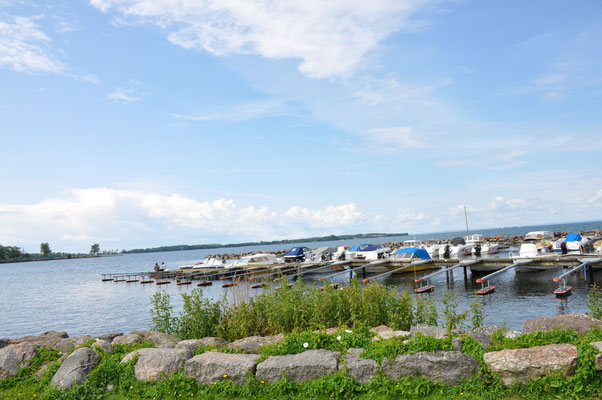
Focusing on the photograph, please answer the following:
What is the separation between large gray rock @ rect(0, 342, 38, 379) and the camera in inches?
344

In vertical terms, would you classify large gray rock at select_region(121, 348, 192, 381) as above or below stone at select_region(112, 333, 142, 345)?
above

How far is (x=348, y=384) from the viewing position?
6562 mm

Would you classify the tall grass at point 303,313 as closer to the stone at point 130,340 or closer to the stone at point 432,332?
the stone at point 130,340

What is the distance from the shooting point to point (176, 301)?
33.9m

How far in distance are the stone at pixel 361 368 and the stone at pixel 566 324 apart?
3.61 m

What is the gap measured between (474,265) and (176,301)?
975 inches

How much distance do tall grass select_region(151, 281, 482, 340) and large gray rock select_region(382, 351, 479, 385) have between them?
2.58 metres

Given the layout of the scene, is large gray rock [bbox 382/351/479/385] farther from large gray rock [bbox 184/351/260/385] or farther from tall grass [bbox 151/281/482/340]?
tall grass [bbox 151/281/482/340]

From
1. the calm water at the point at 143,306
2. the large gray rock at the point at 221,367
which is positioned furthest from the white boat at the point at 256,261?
the large gray rock at the point at 221,367

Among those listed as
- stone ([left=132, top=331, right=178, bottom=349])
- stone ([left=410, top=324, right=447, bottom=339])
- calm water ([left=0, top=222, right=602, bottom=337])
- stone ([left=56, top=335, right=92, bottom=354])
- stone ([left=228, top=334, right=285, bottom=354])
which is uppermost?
stone ([left=410, top=324, right=447, bottom=339])

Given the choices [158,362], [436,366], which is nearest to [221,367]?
[158,362]

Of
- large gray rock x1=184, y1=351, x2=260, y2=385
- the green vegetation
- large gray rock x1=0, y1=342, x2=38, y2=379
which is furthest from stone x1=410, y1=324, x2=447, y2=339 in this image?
large gray rock x1=0, y1=342, x2=38, y2=379

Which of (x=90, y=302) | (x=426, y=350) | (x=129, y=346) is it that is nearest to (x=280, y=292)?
(x=129, y=346)

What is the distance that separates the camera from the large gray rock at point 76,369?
25.3 ft
